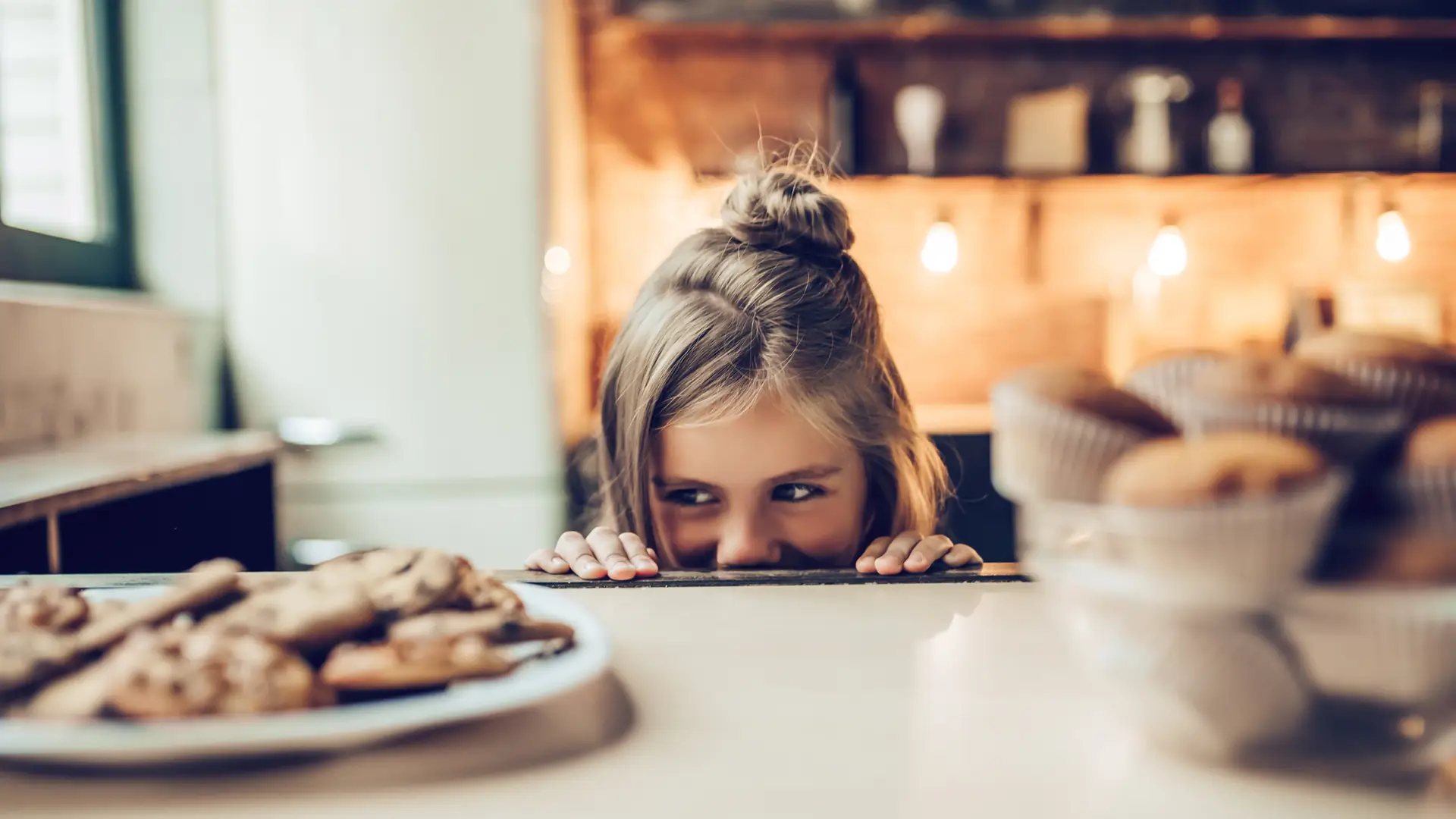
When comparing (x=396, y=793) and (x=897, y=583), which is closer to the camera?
(x=396, y=793)

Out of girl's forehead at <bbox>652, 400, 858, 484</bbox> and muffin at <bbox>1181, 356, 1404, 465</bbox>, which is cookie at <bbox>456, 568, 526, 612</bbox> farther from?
girl's forehead at <bbox>652, 400, 858, 484</bbox>

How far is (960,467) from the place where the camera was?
2.23 metres

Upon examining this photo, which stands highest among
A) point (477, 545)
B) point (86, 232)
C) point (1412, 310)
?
point (86, 232)

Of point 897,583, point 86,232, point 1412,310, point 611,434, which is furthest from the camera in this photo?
point 1412,310

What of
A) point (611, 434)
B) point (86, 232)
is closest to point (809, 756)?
point (611, 434)

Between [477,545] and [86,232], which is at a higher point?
[86,232]

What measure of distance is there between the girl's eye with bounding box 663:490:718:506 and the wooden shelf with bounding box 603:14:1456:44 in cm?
187

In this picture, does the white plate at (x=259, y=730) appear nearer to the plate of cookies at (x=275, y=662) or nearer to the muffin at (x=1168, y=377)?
the plate of cookies at (x=275, y=662)

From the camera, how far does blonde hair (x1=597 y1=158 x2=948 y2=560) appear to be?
3.55ft

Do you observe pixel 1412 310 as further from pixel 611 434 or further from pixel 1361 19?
pixel 611 434

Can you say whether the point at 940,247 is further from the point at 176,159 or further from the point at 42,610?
the point at 42,610

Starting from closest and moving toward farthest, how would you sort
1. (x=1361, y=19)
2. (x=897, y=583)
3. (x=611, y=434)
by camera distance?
(x=897, y=583) → (x=611, y=434) → (x=1361, y=19)

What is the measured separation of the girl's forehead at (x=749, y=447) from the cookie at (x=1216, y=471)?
2.46 ft

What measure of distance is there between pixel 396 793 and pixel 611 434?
36.6 inches
